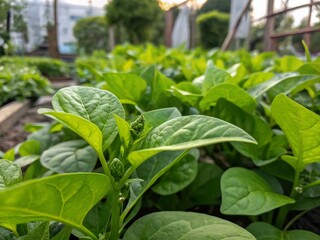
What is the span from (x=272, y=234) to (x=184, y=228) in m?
0.23

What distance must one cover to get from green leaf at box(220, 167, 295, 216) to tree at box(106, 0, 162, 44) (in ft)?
28.8

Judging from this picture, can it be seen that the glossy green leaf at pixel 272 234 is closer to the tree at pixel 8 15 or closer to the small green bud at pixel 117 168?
the small green bud at pixel 117 168

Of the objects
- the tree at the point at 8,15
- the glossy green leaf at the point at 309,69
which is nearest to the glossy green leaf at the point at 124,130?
the glossy green leaf at the point at 309,69

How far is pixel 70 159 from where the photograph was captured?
0.74m

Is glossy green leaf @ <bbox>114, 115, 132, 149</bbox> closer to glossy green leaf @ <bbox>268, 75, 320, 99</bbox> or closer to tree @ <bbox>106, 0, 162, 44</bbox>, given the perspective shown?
glossy green leaf @ <bbox>268, 75, 320, 99</bbox>

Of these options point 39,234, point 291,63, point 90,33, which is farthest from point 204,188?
point 90,33

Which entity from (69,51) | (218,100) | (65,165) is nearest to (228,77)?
(218,100)

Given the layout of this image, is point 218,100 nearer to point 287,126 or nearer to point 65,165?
point 287,126

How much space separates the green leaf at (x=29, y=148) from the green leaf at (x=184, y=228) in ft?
1.72

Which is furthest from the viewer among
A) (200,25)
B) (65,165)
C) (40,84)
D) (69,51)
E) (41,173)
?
(69,51)

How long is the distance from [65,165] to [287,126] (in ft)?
1.47

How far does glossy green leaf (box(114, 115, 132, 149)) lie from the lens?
19.6 inches

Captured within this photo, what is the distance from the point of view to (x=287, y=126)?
567 millimetres

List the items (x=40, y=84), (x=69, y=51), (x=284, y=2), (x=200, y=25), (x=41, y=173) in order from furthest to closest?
1. (x=69, y=51)
2. (x=200, y=25)
3. (x=40, y=84)
4. (x=284, y=2)
5. (x=41, y=173)
